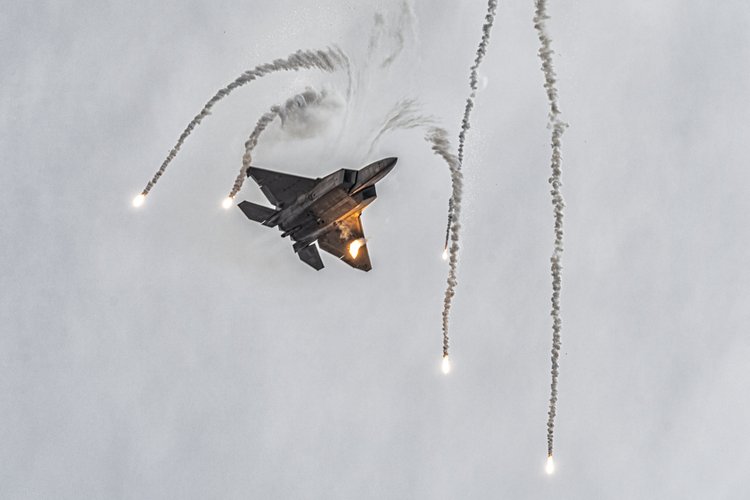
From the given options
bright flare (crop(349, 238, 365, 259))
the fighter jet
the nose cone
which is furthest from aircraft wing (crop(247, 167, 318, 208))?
bright flare (crop(349, 238, 365, 259))

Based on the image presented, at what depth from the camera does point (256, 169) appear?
55.2 m

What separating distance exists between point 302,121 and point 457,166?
1218cm

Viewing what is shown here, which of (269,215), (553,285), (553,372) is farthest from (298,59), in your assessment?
(553,372)

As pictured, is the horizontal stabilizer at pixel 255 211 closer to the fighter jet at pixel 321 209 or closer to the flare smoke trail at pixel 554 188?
the fighter jet at pixel 321 209

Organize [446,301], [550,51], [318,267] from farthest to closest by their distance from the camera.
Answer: [318,267] < [446,301] < [550,51]

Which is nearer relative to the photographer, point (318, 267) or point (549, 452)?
point (549, 452)

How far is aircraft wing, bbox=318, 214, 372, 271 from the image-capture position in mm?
57125

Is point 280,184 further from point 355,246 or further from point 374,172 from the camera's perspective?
point 374,172

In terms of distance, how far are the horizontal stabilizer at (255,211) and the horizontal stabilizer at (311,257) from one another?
170 inches

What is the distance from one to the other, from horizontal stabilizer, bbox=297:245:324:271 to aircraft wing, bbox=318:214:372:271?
113 centimetres

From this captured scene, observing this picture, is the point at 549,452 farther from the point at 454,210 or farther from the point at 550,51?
the point at 550,51

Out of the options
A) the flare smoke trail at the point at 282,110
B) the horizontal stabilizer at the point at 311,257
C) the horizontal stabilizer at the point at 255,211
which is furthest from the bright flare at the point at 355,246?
the flare smoke trail at the point at 282,110

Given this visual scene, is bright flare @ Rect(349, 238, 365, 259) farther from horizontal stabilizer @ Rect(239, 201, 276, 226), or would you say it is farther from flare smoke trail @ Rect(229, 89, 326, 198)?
flare smoke trail @ Rect(229, 89, 326, 198)

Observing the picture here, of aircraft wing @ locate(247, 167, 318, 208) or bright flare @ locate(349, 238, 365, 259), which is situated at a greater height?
aircraft wing @ locate(247, 167, 318, 208)
